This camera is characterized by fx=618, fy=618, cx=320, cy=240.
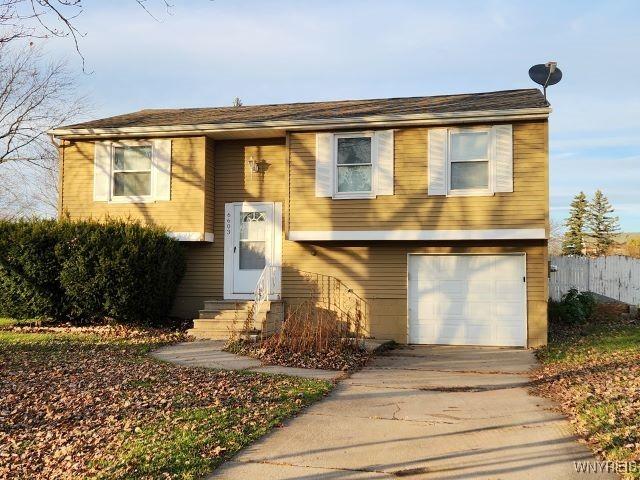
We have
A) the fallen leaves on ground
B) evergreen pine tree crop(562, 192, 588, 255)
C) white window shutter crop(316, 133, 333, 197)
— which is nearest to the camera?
the fallen leaves on ground

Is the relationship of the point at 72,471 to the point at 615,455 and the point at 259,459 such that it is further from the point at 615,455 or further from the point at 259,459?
the point at 615,455

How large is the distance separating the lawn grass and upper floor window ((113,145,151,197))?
5.06 m

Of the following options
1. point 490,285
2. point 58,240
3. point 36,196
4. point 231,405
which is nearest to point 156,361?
point 231,405

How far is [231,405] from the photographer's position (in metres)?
7.13

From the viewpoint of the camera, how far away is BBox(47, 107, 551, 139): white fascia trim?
12602 mm

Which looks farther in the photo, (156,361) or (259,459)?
(156,361)

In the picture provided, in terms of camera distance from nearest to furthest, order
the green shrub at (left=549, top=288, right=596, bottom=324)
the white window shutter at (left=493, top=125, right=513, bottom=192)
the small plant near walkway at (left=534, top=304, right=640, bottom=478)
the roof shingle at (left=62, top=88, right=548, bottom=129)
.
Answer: the small plant near walkway at (left=534, top=304, right=640, bottom=478) < the white window shutter at (left=493, top=125, right=513, bottom=192) < the roof shingle at (left=62, top=88, right=548, bottom=129) < the green shrub at (left=549, top=288, right=596, bottom=324)

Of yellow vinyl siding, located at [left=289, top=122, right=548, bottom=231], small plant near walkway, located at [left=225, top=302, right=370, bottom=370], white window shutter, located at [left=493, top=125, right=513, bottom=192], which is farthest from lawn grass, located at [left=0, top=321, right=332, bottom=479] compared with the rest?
white window shutter, located at [left=493, top=125, right=513, bottom=192]

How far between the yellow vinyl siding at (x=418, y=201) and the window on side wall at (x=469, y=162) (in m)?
0.28

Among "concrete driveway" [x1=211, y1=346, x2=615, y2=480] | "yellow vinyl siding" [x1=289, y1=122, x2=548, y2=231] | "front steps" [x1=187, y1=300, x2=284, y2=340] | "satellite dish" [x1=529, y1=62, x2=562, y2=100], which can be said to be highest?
"satellite dish" [x1=529, y1=62, x2=562, y2=100]

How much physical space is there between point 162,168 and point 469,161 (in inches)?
276

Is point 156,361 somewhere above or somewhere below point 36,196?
below

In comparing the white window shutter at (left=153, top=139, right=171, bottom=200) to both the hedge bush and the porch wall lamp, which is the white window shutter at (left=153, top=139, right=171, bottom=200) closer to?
the hedge bush

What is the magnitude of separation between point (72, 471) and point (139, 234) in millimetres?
8370
